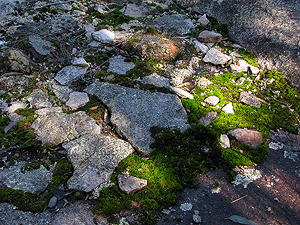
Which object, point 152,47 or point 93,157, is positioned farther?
point 152,47

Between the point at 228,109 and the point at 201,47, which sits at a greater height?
the point at 201,47

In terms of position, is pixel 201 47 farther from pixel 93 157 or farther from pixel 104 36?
pixel 93 157

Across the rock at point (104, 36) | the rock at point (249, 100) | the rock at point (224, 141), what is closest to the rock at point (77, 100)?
the rock at point (104, 36)

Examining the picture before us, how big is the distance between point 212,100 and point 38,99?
2.56m

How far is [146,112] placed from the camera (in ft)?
9.24

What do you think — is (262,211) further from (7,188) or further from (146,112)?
(7,188)

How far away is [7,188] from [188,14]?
502cm

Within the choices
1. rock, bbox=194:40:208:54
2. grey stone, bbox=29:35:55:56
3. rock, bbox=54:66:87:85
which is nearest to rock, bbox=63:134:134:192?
rock, bbox=54:66:87:85

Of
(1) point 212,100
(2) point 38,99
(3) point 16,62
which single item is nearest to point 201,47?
(1) point 212,100

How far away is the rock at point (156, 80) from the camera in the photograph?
3271 millimetres

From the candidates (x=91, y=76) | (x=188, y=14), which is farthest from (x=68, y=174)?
(x=188, y=14)

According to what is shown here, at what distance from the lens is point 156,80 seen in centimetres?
333

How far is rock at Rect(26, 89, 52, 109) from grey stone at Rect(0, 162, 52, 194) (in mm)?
971

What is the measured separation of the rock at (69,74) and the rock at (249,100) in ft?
8.37
